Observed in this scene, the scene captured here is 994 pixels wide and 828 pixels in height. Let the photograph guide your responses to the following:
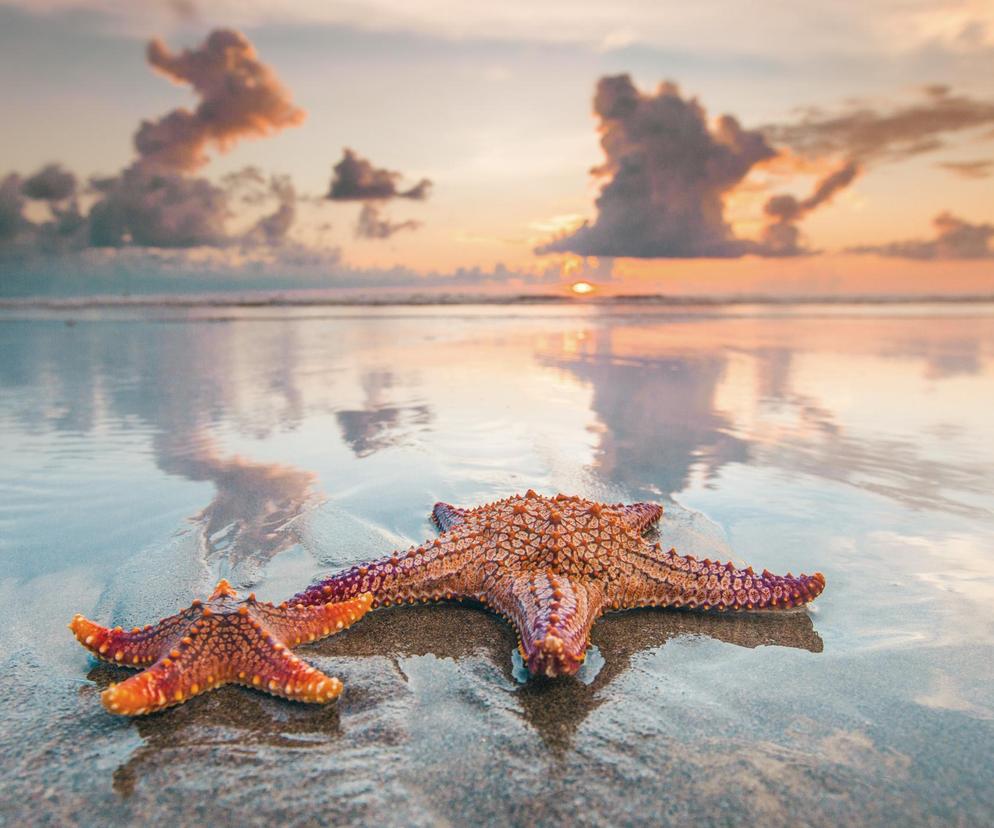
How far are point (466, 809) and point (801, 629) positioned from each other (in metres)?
2.09

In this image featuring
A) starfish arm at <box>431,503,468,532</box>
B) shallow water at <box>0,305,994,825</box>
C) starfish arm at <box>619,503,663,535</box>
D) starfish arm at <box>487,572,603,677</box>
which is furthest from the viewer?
starfish arm at <box>619,503,663,535</box>

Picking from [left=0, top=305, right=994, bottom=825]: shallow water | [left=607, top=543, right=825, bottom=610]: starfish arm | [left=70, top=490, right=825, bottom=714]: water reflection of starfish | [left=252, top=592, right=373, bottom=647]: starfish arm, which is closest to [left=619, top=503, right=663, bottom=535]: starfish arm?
[left=0, top=305, right=994, bottom=825]: shallow water

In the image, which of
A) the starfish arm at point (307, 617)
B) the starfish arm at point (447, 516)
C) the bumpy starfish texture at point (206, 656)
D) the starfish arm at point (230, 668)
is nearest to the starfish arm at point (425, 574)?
the starfish arm at point (307, 617)

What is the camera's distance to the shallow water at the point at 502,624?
2303 millimetres

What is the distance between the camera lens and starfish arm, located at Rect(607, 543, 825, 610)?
134 inches

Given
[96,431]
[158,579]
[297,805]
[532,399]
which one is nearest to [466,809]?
[297,805]

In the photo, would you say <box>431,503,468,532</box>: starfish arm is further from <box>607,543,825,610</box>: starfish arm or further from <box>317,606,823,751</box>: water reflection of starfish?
<box>607,543,825,610</box>: starfish arm

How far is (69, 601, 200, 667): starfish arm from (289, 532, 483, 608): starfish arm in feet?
2.61

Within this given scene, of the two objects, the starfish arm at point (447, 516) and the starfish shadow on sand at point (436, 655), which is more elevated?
the starfish arm at point (447, 516)

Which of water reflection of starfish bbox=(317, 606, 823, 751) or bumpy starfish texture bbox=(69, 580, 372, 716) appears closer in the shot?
bumpy starfish texture bbox=(69, 580, 372, 716)

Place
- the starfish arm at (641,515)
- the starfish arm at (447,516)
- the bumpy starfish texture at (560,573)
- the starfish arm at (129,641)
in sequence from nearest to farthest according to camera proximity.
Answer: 1. the starfish arm at (129,641)
2. the bumpy starfish texture at (560,573)
3. the starfish arm at (447,516)
4. the starfish arm at (641,515)

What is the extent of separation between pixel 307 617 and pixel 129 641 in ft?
2.36

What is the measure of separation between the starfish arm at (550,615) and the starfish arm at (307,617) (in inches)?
27.0

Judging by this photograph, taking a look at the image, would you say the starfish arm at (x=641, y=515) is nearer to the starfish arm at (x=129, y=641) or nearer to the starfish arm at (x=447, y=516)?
the starfish arm at (x=447, y=516)
